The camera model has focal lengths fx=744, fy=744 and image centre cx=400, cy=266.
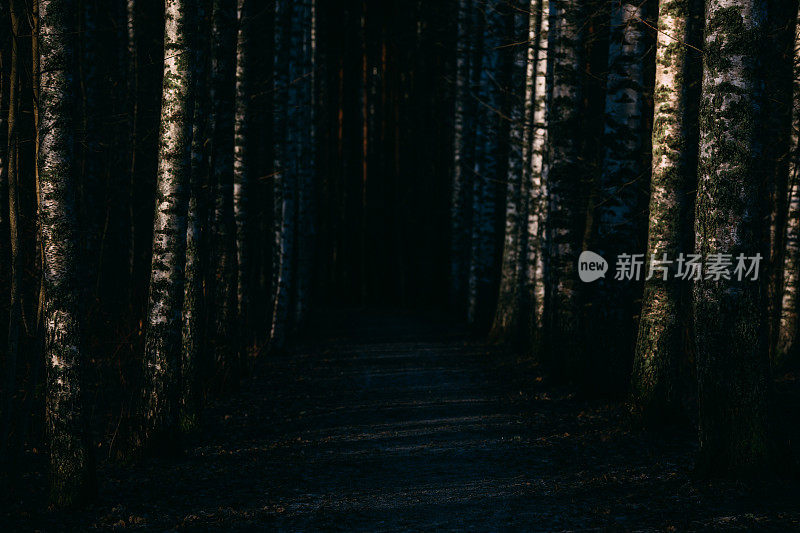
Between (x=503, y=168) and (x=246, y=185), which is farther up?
(x=503, y=168)

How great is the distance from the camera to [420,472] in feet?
23.4

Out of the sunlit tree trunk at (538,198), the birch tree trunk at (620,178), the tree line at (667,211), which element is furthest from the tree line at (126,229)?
the birch tree trunk at (620,178)

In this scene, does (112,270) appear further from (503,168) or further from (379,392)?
(503,168)

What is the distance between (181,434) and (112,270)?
8.06m

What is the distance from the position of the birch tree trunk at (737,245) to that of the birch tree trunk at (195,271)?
5.20 meters

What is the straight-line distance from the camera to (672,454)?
288 inches

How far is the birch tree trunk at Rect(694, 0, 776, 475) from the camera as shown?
6203 millimetres

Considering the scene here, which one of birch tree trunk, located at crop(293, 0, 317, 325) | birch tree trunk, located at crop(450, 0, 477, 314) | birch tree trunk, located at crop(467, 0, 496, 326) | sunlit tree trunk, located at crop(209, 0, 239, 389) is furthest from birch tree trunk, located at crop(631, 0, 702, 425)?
birch tree trunk, located at crop(450, 0, 477, 314)

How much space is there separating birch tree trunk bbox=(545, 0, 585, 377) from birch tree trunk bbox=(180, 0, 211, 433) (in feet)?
17.9

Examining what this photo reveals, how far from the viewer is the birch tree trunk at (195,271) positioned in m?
8.24

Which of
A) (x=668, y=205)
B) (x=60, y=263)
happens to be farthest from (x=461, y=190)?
(x=60, y=263)

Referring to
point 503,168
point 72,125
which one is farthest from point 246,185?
point 503,168

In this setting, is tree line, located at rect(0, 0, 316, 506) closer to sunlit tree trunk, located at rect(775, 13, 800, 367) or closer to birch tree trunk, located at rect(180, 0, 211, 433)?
birch tree trunk, located at rect(180, 0, 211, 433)

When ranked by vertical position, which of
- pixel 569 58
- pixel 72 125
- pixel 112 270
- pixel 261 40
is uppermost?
pixel 261 40
